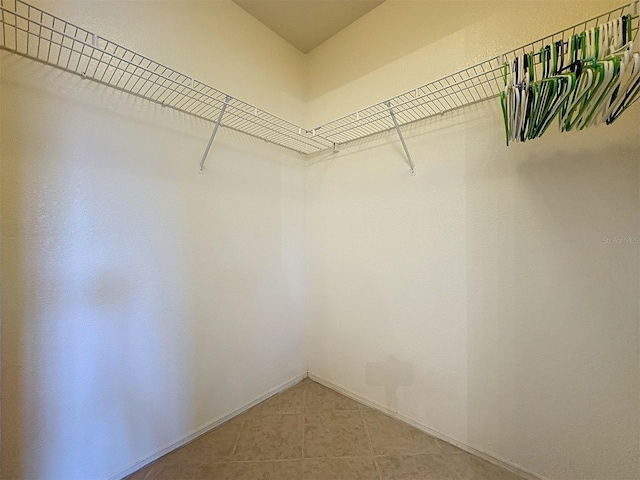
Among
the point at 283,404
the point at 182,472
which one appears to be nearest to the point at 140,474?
the point at 182,472

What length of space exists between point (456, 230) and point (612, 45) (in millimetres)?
772

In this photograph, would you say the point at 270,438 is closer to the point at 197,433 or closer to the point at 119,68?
the point at 197,433

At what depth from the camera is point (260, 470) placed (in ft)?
3.84

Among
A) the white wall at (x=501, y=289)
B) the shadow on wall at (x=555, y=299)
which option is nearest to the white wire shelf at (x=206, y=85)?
the white wall at (x=501, y=289)

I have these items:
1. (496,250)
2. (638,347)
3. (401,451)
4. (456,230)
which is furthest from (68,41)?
(638,347)

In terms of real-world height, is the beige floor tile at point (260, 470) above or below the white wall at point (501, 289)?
below

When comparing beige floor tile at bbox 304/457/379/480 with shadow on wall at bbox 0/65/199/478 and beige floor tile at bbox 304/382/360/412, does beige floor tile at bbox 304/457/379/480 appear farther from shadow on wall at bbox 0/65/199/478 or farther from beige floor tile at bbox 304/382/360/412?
shadow on wall at bbox 0/65/199/478

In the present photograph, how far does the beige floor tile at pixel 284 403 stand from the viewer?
1.58 metres

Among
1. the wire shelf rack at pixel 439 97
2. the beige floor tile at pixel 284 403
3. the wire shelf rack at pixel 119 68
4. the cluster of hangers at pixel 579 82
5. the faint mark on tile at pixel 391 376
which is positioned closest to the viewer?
the cluster of hangers at pixel 579 82

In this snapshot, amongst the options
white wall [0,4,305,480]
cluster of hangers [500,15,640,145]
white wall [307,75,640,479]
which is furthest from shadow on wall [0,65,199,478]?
cluster of hangers [500,15,640,145]

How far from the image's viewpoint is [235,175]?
1.55m

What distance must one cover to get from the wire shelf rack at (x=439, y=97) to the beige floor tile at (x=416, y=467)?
169 centimetres

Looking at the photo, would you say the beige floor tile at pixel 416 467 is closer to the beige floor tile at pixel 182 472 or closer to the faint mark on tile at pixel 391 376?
the faint mark on tile at pixel 391 376

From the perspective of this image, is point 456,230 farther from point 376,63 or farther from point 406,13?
point 406,13
